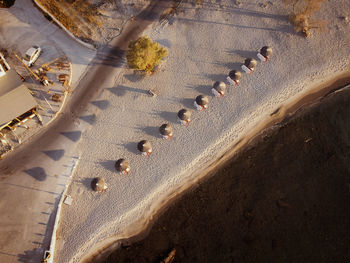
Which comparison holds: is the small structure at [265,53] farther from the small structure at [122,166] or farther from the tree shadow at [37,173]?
the tree shadow at [37,173]

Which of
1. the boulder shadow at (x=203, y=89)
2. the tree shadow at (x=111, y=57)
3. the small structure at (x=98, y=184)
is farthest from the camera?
the tree shadow at (x=111, y=57)

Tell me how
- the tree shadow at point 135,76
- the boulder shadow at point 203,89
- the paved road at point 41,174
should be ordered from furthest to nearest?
the tree shadow at point 135,76 → the boulder shadow at point 203,89 → the paved road at point 41,174

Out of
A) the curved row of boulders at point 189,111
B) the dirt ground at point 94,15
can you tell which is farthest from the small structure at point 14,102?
the curved row of boulders at point 189,111

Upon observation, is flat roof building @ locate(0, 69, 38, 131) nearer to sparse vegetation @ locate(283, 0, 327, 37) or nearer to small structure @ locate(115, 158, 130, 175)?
small structure @ locate(115, 158, 130, 175)

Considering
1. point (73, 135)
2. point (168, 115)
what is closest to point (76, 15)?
point (73, 135)

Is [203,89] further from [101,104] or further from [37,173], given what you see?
[37,173]

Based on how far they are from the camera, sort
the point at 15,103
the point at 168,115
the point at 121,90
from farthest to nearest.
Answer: the point at 121,90
the point at 168,115
the point at 15,103
